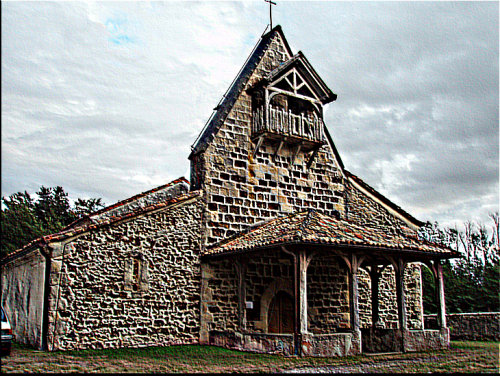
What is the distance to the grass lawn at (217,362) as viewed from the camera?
9742 mm

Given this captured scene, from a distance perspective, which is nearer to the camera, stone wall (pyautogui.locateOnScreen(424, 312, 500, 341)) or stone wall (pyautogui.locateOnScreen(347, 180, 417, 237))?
stone wall (pyautogui.locateOnScreen(424, 312, 500, 341))

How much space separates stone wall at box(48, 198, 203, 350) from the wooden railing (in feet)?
11.1

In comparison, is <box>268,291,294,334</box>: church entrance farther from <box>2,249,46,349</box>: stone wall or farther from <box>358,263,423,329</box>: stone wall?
<box>2,249,46,349</box>: stone wall

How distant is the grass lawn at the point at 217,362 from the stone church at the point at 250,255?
1.93ft

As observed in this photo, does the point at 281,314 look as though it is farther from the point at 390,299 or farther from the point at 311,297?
the point at 390,299

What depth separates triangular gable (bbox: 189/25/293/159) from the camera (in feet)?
52.1

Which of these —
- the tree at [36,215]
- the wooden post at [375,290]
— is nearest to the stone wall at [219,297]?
the wooden post at [375,290]

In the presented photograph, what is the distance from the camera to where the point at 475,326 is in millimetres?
16703

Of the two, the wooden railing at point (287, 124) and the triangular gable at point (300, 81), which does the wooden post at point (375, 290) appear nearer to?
the wooden railing at point (287, 124)

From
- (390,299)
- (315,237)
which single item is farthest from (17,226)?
(315,237)

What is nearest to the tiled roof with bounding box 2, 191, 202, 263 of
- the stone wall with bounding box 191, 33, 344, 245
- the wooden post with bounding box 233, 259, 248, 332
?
the stone wall with bounding box 191, 33, 344, 245

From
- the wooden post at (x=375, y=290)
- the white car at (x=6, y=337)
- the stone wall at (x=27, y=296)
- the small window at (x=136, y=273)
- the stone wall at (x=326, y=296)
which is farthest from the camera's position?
the stone wall at (x=326, y=296)

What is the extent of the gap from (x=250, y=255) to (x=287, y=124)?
480cm

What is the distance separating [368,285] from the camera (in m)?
17.1
